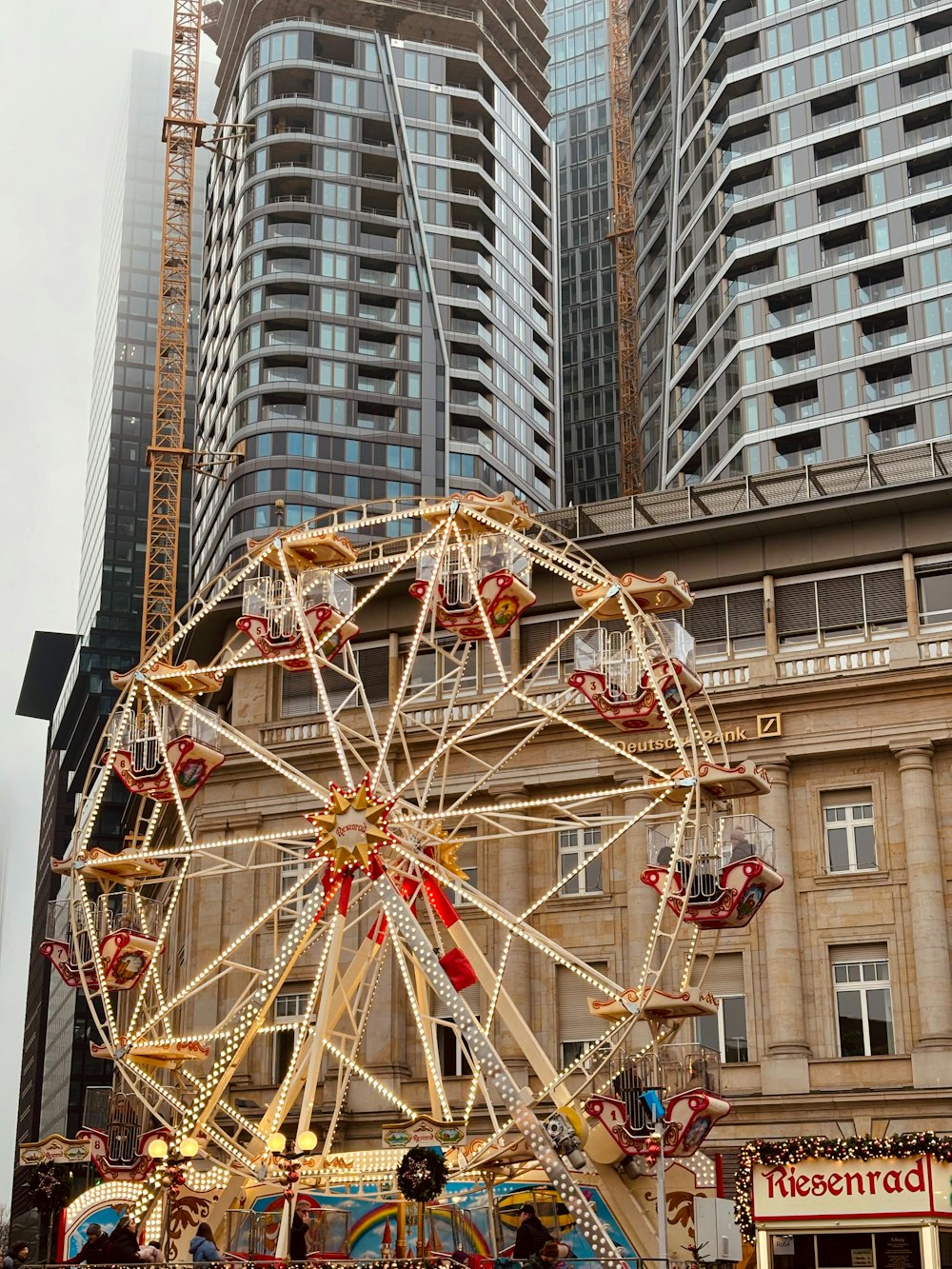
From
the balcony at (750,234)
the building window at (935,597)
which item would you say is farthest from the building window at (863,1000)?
the balcony at (750,234)

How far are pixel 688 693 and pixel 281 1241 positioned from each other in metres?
14.5

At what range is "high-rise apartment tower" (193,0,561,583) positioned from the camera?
364ft

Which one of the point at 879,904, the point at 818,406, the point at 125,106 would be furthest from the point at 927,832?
the point at 125,106

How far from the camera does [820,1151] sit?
40188 mm

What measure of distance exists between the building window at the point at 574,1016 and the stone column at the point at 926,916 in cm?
909

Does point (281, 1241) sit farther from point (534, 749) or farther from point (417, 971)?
point (534, 749)

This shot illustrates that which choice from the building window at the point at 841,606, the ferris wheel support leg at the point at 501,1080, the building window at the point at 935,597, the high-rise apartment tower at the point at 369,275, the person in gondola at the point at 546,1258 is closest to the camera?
the person in gondola at the point at 546,1258

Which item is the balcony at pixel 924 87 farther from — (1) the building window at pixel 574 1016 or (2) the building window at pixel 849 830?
(1) the building window at pixel 574 1016

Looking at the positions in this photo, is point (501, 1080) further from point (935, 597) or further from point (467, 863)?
point (935, 597)

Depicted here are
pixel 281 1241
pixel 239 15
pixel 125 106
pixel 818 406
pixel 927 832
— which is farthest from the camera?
pixel 125 106

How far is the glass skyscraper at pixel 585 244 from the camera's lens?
144m

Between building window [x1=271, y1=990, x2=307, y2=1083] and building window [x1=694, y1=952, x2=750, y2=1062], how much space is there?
12.7 m

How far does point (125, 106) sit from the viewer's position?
19675 centimetres

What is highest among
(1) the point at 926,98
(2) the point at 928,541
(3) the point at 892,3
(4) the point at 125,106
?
(4) the point at 125,106
